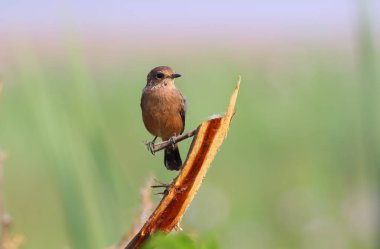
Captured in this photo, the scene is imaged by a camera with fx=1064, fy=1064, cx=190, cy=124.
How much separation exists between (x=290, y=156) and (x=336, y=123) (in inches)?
106

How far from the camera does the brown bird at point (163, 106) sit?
3.67 meters

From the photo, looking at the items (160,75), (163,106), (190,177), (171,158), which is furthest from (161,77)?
(190,177)

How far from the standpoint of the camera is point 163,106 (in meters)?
3.93

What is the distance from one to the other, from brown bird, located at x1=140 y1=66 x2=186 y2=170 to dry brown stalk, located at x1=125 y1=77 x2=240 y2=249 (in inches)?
59.8

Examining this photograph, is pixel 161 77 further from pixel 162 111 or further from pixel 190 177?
pixel 190 177

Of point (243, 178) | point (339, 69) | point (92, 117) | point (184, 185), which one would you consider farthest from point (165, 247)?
point (339, 69)

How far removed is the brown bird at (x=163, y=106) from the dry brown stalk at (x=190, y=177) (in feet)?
4.99

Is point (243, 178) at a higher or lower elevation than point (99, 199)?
lower

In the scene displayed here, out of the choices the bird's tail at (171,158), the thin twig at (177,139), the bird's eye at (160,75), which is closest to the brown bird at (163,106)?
the bird's eye at (160,75)

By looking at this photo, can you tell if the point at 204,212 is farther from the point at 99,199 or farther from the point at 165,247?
the point at 165,247

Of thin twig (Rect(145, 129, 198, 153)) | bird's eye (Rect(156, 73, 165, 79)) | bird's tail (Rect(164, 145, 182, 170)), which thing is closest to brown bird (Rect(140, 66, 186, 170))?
bird's eye (Rect(156, 73, 165, 79))

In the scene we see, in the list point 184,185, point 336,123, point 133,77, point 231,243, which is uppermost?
point 184,185

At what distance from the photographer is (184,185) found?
1932 millimetres

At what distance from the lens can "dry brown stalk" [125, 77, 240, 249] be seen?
6.24ft
